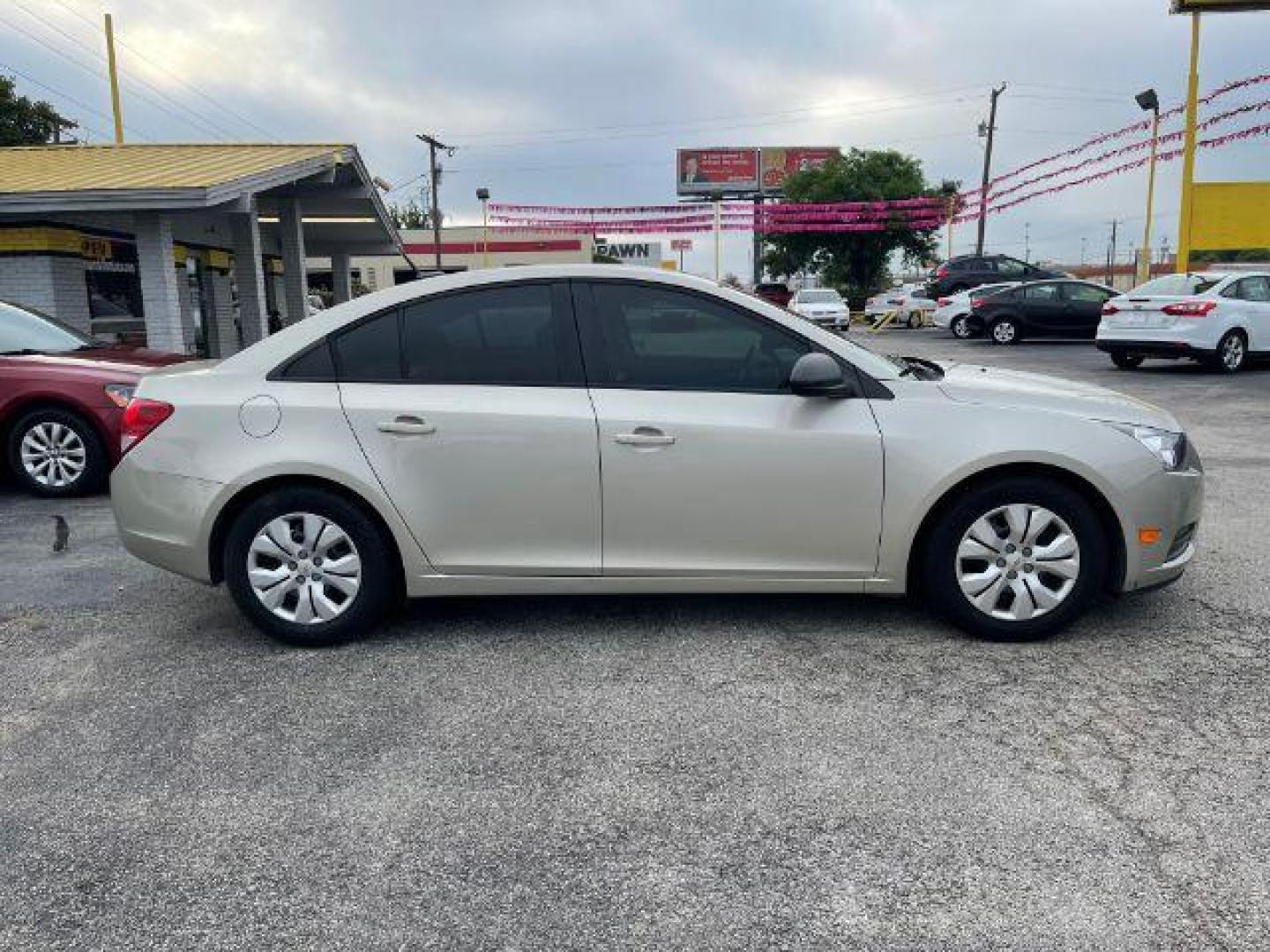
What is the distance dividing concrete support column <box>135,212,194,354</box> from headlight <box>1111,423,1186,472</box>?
12.0 m

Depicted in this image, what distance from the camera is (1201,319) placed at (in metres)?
15.1

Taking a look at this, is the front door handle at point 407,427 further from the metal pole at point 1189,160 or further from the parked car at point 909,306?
the parked car at point 909,306

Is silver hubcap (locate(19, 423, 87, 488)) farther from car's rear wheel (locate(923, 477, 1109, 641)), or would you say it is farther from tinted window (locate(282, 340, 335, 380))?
car's rear wheel (locate(923, 477, 1109, 641))

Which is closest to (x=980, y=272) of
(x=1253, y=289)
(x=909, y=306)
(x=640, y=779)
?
(x=909, y=306)

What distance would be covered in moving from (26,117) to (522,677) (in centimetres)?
4603

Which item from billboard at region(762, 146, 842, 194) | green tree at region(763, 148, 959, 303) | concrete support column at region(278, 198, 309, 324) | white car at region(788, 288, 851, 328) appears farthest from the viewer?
billboard at region(762, 146, 842, 194)

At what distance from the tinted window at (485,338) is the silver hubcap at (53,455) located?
471 cm

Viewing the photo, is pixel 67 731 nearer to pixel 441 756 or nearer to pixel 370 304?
pixel 441 756

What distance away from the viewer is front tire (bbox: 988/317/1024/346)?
913 inches

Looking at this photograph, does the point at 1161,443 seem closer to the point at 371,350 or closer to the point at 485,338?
the point at 485,338

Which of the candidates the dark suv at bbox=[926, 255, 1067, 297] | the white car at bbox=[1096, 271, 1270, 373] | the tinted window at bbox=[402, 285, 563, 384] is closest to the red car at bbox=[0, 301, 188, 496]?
the tinted window at bbox=[402, 285, 563, 384]

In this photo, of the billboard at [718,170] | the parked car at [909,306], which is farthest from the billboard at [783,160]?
the parked car at [909,306]

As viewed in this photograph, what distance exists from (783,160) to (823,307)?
46.2m

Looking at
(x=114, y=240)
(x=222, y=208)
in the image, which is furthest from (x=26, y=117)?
(x=222, y=208)
